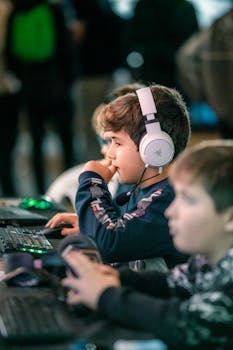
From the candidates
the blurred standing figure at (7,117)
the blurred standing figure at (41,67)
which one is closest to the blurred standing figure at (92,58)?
the blurred standing figure at (41,67)

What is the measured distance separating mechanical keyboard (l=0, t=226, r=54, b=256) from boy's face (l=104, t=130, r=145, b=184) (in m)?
0.28

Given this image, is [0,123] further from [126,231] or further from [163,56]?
[126,231]

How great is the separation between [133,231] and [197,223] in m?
0.62

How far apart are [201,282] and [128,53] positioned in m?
5.60

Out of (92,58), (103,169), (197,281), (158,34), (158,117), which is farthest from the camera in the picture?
(92,58)

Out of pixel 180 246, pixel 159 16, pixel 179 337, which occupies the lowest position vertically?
pixel 179 337

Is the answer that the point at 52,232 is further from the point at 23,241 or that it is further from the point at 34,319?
the point at 34,319

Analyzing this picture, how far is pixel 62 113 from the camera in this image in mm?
7168

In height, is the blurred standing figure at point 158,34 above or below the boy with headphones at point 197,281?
above

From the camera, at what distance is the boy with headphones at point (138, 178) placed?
2.73 meters

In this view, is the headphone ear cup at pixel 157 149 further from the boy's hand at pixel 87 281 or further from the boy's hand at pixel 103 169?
the boy's hand at pixel 87 281

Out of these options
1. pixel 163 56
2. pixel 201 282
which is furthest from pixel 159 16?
pixel 201 282

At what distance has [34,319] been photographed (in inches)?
83.0

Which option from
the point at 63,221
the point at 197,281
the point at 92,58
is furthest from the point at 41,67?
the point at 197,281
